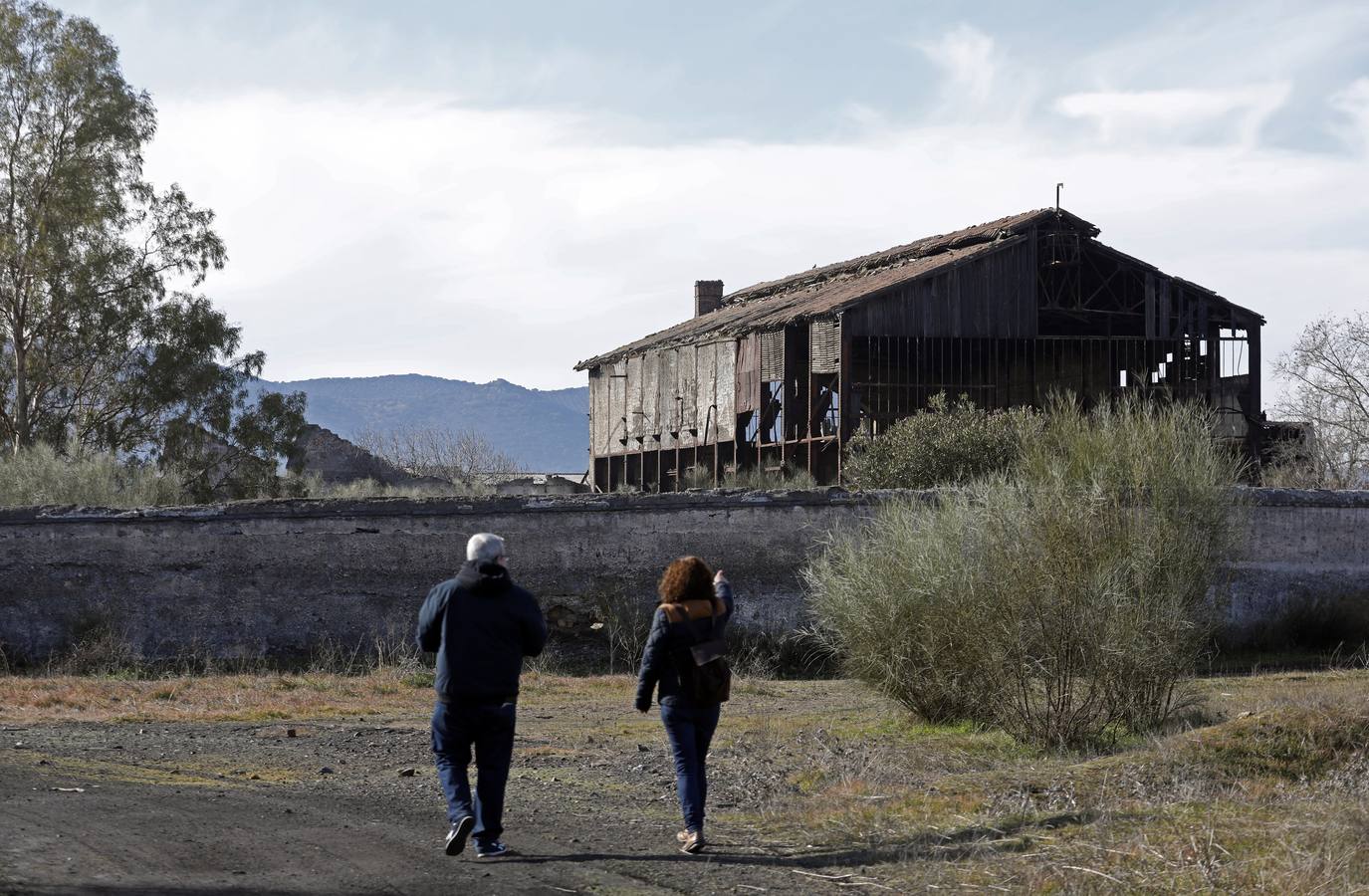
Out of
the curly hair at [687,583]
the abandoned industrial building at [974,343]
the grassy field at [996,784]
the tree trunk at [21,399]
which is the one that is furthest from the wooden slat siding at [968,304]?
the curly hair at [687,583]

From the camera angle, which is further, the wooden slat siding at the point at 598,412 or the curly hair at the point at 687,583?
the wooden slat siding at the point at 598,412

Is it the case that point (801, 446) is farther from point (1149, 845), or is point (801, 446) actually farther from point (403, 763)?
point (1149, 845)

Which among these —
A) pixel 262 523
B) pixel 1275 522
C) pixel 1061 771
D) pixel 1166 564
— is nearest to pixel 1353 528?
pixel 1275 522

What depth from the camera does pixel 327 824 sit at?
28.9ft

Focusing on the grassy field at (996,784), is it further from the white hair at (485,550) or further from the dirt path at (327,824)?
the white hair at (485,550)

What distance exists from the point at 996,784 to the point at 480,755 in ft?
12.2

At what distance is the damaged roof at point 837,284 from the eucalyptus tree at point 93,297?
40.1 ft

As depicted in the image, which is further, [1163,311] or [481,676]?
[1163,311]

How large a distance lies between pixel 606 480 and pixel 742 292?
8.00 m

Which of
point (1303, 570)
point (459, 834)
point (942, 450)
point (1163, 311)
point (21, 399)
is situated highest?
point (1163, 311)

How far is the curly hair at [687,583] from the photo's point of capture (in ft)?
27.4

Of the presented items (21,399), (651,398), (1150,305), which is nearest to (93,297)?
(21,399)

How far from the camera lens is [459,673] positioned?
7895 millimetres

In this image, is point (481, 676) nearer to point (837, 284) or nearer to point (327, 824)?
point (327, 824)
